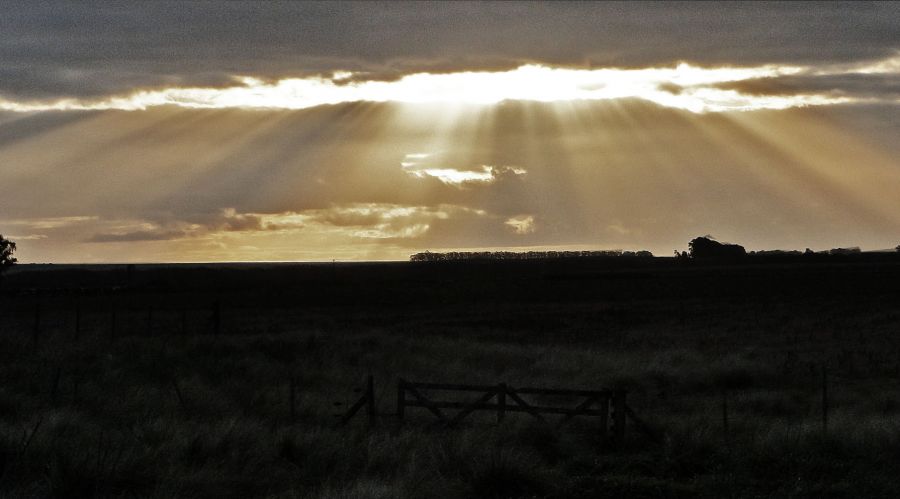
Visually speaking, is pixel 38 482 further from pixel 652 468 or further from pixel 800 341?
pixel 800 341

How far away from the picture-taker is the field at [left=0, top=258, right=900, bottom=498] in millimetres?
12969

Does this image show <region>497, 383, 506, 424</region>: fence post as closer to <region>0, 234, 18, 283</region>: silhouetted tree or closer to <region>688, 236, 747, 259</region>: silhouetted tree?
<region>0, 234, 18, 283</region>: silhouetted tree

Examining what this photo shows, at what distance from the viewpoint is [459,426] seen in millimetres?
17812

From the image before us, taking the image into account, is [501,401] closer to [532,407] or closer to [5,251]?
[532,407]

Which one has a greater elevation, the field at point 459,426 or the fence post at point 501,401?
the fence post at point 501,401

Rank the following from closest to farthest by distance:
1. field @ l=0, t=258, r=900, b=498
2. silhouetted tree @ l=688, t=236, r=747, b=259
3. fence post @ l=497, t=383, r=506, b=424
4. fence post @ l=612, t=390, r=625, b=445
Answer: field @ l=0, t=258, r=900, b=498 → fence post @ l=612, t=390, r=625, b=445 → fence post @ l=497, t=383, r=506, b=424 → silhouetted tree @ l=688, t=236, r=747, b=259

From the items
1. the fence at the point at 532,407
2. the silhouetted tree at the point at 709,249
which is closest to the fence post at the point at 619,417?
the fence at the point at 532,407

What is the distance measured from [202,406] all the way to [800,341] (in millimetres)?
26610

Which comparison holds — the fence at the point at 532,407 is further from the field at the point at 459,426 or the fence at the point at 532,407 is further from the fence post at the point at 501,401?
the field at the point at 459,426

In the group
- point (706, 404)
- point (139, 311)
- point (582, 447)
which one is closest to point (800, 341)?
point (706, 404)

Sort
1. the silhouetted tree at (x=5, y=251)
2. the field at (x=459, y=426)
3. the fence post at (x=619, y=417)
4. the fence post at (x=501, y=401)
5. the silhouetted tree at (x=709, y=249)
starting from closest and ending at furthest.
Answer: the field at (x=459, y=426)
the fence post at (x=619, y=417)
the fence post at (x=501, y=401)
the silhouetted tree at (x=5, y=251)
the silhouetted tree at (x=709, y=249)

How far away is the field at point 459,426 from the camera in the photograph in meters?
13.0

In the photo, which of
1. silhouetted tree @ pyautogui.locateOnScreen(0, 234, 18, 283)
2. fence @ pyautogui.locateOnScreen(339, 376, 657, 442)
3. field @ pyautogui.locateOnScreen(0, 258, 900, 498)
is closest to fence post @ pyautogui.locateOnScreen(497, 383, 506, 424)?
fence @ pyautogui.locateOnScreen(339, 376, 657, 442)

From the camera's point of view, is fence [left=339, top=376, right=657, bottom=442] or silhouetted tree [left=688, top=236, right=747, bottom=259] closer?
fence [left=339, top=376, right=657, bottom=442]
